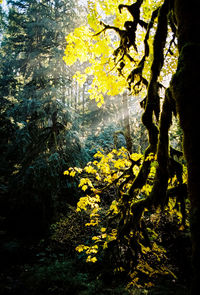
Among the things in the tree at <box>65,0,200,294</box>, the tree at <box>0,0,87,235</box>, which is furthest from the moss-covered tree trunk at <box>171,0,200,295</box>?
the tree at <box>0,0,87,235</box>

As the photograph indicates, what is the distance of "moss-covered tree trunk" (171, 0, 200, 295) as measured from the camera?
975mm

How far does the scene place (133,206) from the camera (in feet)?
7.88

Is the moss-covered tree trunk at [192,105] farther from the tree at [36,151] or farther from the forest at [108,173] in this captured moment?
the tree at [36,151]

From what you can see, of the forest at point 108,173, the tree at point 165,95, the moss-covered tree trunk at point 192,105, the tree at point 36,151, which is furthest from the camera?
the tree at point 36,151

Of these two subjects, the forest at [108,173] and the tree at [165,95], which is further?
the forest at [108,173]

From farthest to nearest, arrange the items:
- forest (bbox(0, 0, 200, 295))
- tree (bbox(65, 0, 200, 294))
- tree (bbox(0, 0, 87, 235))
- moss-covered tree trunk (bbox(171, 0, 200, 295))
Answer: tree (bbox(0, 0, 87, 235)), forest (bbox(0, 0, 200, 295)), tree (bbox(65, 0, 200, 294)), moss-covered tree trunk (bbox(171, 0, 200, 295))

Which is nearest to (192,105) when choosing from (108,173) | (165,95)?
(165,95)

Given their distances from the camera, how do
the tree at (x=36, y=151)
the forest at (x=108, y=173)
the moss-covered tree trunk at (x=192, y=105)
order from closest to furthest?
the moss-covered tree trunk at (x=192, y=105)
the forest at (x=108, y=173)
the tree at (x=36, y=151)

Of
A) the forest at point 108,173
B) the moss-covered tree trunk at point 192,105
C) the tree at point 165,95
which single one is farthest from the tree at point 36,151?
the moss-covered tree trunk at point 192,105

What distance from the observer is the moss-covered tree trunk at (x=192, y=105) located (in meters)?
0.98

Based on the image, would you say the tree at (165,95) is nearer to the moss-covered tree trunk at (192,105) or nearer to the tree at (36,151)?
the moss-covered tree trunk at (192,105)

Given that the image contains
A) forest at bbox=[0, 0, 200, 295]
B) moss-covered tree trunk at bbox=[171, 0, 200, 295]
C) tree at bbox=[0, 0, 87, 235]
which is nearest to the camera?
moss-covered tree trunk at bbox=[171, 0, 200, 295]

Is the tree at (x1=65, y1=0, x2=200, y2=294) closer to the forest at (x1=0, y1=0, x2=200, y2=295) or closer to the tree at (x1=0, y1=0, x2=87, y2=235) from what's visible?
the forest at (x1=0, y1=0, x2=200, y2=295)

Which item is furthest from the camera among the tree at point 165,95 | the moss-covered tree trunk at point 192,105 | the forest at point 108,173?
the forest at point 108,173
